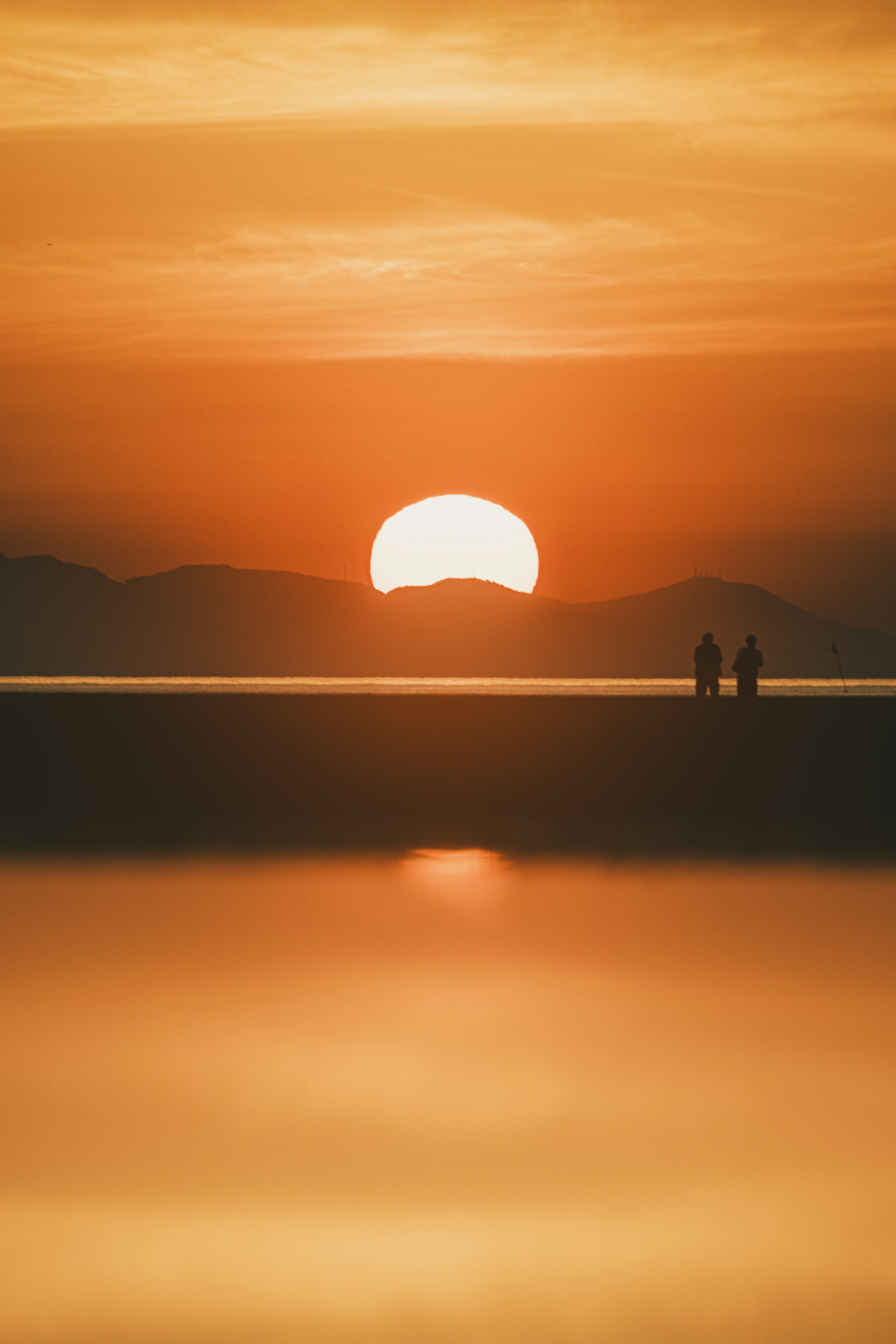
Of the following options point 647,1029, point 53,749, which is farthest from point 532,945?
point 53,749

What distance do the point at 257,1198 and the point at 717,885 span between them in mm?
7952

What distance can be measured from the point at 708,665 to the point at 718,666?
2.03ft

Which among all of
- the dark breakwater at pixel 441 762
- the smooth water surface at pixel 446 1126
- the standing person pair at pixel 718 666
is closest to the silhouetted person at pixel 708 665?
the standing person pair at pixel 718 666

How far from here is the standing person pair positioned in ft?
92.0

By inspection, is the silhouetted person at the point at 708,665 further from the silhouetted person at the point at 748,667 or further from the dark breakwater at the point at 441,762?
the dark breakwater at the point at 441,762

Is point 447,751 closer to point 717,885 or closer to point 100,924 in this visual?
point 717,885

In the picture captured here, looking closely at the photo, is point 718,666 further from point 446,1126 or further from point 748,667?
point 446,1126

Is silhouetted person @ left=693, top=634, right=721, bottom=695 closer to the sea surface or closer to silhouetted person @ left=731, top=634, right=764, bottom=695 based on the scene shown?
silhouetted person @ left=731, top=634, right=764, bottom=695

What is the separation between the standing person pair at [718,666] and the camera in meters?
28.0

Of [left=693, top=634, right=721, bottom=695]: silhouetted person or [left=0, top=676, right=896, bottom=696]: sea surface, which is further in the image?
[left=0, top=676, right=896, bottom=696]: sea surface

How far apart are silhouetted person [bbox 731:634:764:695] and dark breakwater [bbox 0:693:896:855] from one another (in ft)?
19.5

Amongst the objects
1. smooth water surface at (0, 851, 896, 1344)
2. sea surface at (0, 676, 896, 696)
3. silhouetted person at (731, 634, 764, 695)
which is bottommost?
smooth water surface at (0, 851, 896, 1344)

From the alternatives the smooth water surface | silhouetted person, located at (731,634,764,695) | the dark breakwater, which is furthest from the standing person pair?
the smooth water surface

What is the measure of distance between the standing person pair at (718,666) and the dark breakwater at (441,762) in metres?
5.96
